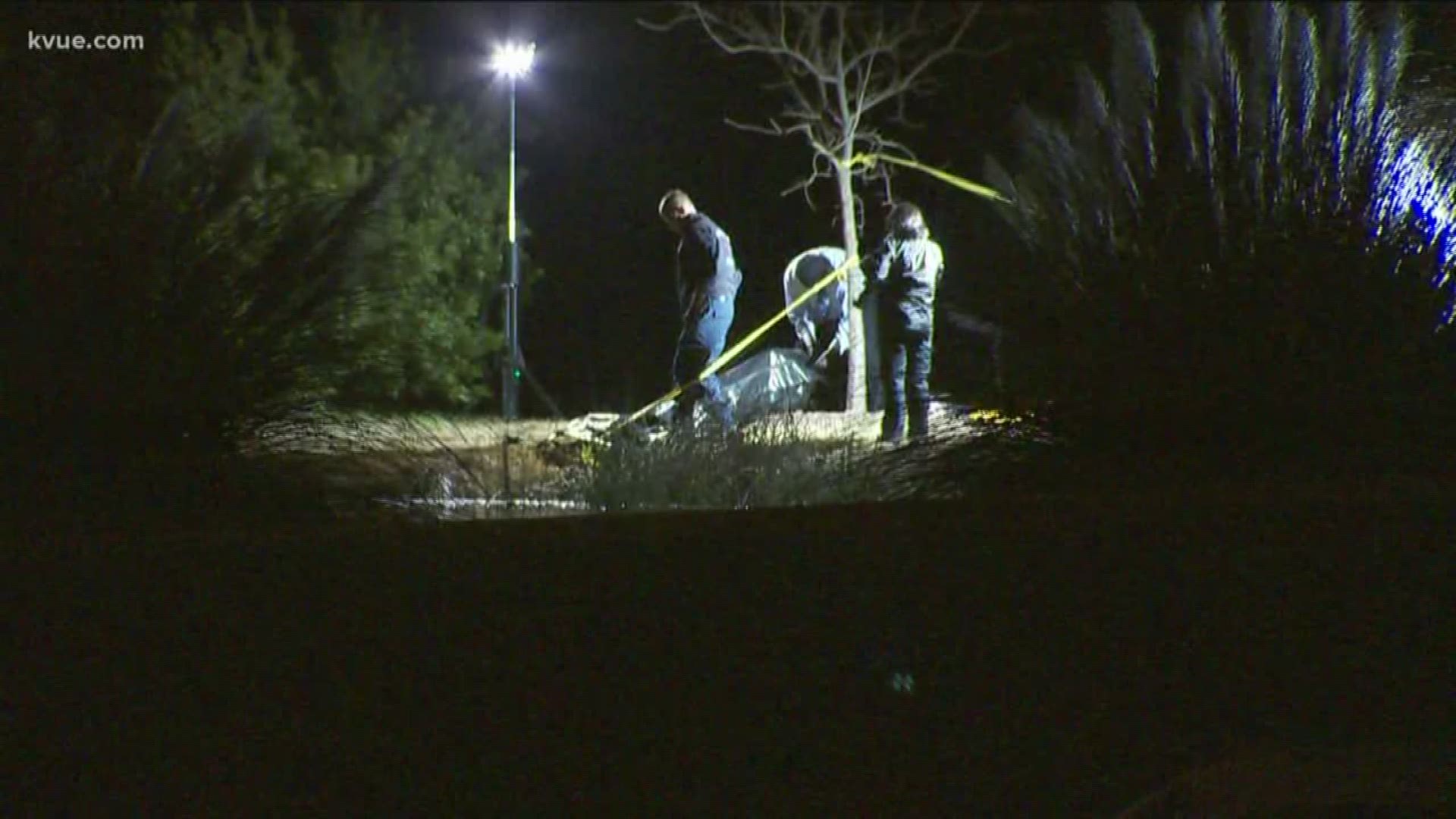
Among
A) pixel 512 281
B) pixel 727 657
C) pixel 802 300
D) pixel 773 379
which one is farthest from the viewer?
pixel 512 281

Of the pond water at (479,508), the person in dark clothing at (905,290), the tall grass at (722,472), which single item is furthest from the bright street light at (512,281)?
the pond water at (479,508)

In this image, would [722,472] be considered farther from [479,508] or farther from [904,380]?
[904,380]

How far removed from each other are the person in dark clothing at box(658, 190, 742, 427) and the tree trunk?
1.27 m

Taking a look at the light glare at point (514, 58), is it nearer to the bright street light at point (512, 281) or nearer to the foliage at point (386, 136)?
the bright street light at point (512, 281)

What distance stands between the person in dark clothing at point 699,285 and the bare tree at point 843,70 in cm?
416

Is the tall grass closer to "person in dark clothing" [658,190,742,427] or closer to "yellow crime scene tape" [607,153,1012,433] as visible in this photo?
"yellow crime scene tape" [607,153,1012,433]

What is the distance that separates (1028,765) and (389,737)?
6.40 feet

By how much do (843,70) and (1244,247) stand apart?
9.72 meters

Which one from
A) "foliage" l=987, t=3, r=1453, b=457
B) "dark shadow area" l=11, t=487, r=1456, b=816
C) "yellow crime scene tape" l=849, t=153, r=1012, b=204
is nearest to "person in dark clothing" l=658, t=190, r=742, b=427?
"yellow crime scene tape" l=849, t=153, r=1012, b=204

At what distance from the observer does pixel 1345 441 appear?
278 inches

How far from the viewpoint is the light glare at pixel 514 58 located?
14969mm

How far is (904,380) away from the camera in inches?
376

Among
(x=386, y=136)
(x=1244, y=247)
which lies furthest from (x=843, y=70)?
(x=1244, y=247)

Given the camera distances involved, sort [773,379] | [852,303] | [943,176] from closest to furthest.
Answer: [773,379], [943,176], [852,303]
